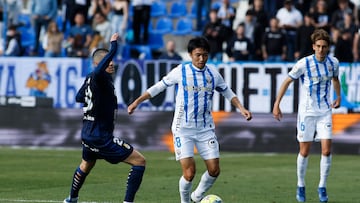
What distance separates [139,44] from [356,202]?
1785 centimetres

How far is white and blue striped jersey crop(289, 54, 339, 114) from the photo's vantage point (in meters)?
15.8

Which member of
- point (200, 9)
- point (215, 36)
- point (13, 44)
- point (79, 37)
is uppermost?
point (200, 9)

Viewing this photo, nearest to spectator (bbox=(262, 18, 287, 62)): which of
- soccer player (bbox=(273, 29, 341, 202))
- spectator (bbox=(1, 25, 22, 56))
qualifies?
spectator (bbox=(1, 25, 22, 56))

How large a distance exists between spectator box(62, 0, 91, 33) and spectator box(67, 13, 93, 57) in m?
0.54

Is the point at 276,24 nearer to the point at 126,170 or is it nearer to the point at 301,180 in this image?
the point at 126,170

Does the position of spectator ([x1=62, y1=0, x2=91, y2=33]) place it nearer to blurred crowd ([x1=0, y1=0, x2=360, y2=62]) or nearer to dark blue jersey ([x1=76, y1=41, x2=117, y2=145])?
blurred crowd ([x1=0, y1=0, x2=360, y2=62])

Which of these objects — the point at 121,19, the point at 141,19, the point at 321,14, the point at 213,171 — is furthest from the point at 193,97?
the point at 141,19

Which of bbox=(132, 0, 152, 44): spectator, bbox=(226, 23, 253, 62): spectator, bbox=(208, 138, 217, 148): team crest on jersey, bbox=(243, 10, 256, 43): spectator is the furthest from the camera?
bbox=(132, 0, 152, 44): spectator

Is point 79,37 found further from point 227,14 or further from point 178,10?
point 227,14

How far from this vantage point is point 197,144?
44.7 ft

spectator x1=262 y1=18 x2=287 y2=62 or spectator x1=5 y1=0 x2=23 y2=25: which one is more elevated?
spectator x1=5 y1=0 x2=23 y2=25

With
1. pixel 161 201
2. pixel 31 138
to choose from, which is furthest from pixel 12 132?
pixel 161 201

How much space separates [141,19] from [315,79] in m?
16.6

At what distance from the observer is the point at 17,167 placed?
20.8 metres
